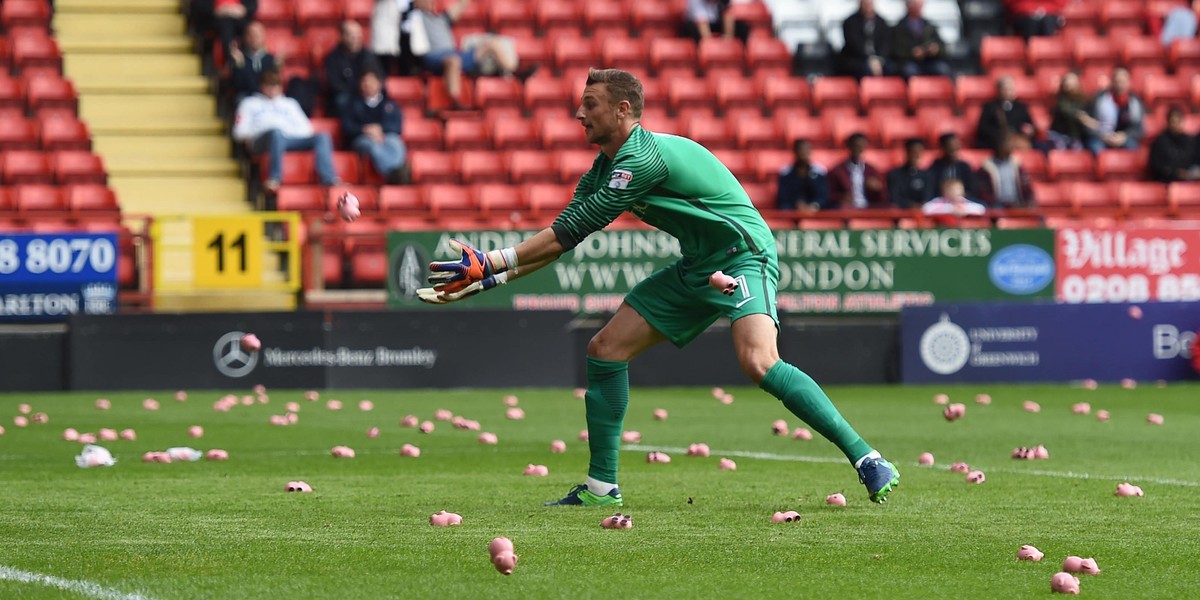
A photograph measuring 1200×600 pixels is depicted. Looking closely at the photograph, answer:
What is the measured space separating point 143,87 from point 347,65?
3.13 m

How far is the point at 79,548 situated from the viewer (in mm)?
6254

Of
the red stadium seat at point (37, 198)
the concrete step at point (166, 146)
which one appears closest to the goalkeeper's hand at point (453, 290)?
the red stadium seat at point (37, 198)

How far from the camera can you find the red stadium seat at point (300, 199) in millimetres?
19906

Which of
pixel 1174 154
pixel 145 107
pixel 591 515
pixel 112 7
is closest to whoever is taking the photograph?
pixel 591 515

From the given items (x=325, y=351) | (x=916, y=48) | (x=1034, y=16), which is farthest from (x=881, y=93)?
(x=325, y=351)

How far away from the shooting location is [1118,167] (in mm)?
22641

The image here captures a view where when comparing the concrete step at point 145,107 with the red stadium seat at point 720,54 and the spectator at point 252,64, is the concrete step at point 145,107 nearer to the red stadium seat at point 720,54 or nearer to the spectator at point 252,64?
the spectator at point 252,64

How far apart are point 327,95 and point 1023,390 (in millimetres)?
9137

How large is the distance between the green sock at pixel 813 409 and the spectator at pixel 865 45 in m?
16.6

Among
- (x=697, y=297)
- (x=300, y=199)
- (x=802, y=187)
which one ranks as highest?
(x=802, y=187)

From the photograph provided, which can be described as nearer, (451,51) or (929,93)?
(451,51)

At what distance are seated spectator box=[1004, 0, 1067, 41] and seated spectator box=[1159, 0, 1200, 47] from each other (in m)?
1.46

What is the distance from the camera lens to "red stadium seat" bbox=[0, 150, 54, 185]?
2027 cm

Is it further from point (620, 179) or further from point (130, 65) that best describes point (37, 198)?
point (620, 179)
